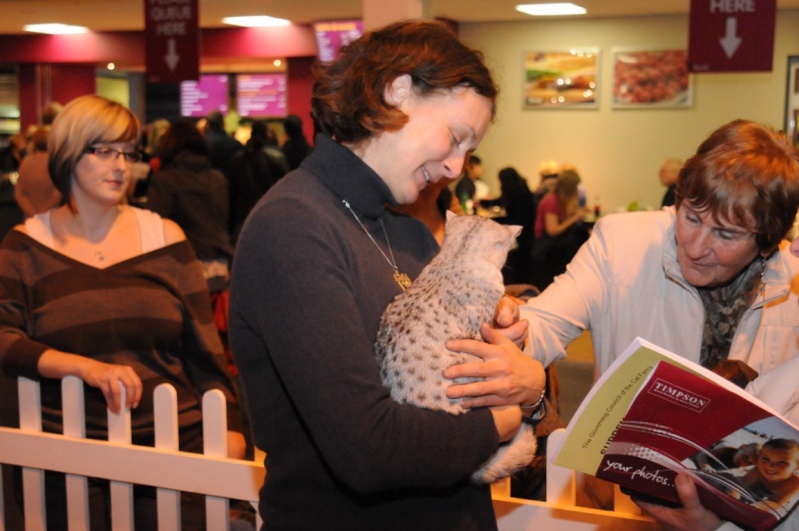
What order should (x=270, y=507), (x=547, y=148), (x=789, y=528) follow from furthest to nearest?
1. (x=547, y=148)
2. (x=789, y=528)
3. (x=270, y=507)

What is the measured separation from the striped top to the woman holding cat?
1040 millimetres

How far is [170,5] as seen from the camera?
6707 millimetres

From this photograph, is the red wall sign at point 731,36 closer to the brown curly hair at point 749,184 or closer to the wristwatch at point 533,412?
the brown curly hair at point 749,184

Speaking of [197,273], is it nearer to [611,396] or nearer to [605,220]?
[605,220]

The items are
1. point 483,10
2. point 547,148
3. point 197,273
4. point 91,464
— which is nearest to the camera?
point 91,464

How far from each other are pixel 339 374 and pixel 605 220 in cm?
116

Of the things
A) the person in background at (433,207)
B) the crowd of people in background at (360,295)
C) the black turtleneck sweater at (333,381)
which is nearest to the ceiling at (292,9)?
the person in background at (433,207)

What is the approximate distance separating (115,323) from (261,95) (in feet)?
45.6

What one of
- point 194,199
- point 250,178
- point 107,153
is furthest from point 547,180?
point 107,153

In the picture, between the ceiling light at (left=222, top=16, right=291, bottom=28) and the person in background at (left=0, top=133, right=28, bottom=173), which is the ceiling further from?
the person in background at (left=0, top=133, right=28, bottom=173)

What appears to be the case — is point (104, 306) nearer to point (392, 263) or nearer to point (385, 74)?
point (392, 263)

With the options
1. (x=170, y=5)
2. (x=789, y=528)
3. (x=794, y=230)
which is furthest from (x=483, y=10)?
(x=789, y=528)

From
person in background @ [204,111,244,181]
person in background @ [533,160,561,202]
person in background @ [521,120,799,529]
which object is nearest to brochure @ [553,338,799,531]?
person in background @ [521,120,799,529]

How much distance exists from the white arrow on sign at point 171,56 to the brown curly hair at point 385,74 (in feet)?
18.6
